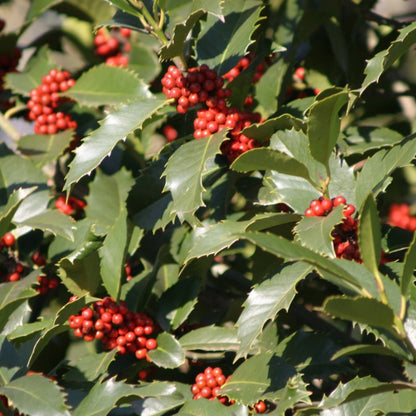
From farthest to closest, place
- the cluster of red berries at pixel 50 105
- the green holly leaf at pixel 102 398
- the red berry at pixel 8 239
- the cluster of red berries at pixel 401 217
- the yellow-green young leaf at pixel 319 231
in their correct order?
the cluster of red berries at pixel 401 217 < the cluster of red berries at pixel 50 105 < the red berry at pixel 8 239 < the green holly leaf at pixel 102 398 < the yellow-green young leaf at pixel 319 231

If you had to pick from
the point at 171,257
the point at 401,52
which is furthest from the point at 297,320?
the point at 401,52

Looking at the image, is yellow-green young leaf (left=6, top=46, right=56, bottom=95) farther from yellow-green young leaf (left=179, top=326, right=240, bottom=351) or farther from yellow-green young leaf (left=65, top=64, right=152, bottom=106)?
yellow-green young leaf (left=179, top=326, right=240, bottom=351)

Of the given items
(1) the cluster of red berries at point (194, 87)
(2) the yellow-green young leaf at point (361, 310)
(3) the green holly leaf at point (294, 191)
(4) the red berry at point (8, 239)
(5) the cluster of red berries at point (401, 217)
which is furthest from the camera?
(5) the cluster of red berries at point (401, 217)

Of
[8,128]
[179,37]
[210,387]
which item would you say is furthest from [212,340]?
[8,128]

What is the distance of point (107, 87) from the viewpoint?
211cm

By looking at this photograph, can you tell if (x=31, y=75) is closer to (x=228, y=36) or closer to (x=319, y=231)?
(x=228, y=36)

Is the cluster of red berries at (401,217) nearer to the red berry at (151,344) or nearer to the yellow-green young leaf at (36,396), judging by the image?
the red berry at (151,344)

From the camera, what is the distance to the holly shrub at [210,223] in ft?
4.44

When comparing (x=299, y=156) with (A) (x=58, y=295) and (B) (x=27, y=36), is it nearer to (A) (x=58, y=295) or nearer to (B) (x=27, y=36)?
(A) (x=58, y=295)

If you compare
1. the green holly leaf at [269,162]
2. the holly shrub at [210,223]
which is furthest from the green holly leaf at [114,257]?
the green holly leaf at [269,162]

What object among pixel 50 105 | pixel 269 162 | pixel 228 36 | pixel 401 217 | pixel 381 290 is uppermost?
→ pixel 228 36

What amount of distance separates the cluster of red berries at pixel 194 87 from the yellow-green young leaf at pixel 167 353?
535 millimetres

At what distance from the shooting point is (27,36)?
2.59 m

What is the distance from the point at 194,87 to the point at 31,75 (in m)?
0.92
